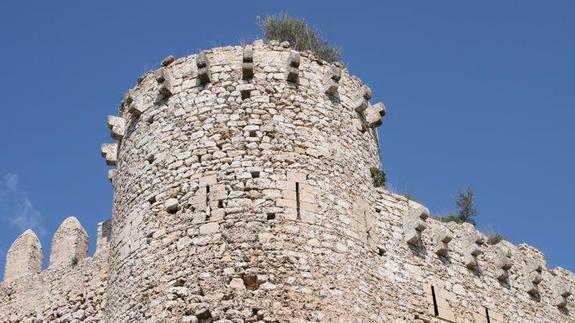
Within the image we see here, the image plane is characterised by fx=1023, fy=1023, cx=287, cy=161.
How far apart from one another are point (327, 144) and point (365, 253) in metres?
1.67

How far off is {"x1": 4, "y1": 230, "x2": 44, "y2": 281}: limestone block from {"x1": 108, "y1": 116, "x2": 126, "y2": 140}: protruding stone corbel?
10.8ft

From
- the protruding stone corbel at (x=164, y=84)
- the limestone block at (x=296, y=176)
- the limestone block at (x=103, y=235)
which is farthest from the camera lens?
the limestone block at (x=103, y=235)

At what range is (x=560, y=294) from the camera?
1864cm

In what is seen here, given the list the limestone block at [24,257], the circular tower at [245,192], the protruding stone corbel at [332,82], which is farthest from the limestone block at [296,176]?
the limestone block at [24,257]

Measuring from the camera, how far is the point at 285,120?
14.4 m

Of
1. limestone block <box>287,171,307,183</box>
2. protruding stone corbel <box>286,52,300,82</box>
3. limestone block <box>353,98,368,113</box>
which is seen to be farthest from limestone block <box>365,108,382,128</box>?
limestone block <box>287,171,307,183</box>

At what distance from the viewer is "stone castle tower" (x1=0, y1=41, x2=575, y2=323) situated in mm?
12938

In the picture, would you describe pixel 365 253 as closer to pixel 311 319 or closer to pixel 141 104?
pixel 311 319

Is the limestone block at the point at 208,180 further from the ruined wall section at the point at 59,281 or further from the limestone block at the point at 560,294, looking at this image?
the limestone block at the point at 560,294

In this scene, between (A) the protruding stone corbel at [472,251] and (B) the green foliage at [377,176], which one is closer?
(B) the green foliage at [377,176]

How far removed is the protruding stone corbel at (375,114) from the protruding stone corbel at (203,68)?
8.81 ft

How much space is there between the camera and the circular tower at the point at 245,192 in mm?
12852

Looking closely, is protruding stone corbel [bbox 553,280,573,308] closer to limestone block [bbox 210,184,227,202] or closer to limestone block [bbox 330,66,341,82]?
limestone block [bbox 330,66,341,82]

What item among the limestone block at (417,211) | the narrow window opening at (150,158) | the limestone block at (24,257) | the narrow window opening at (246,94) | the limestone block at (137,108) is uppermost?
the limestone block at (137,108)
